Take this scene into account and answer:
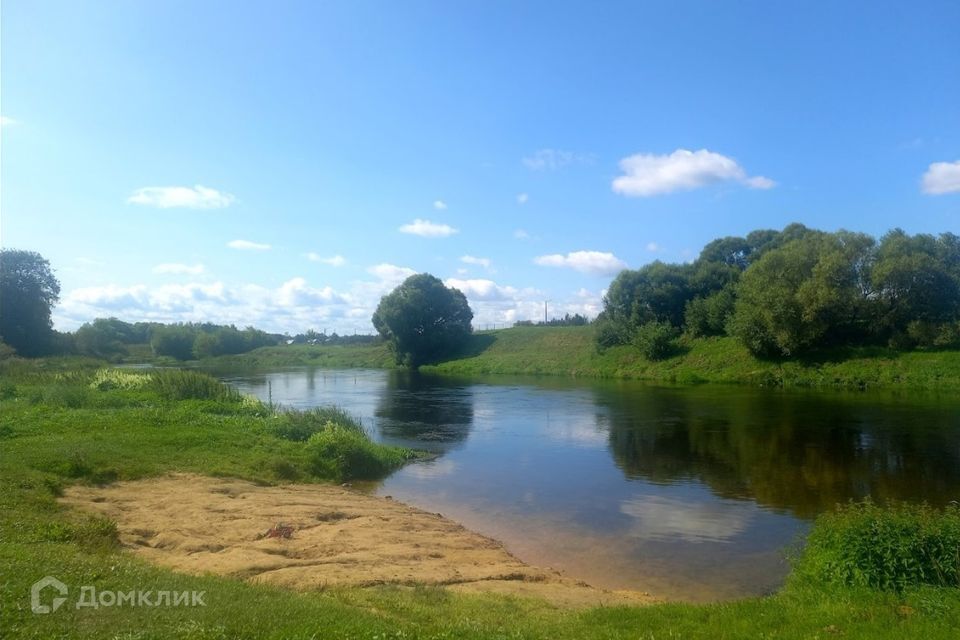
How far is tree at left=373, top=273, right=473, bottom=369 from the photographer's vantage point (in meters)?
78.7

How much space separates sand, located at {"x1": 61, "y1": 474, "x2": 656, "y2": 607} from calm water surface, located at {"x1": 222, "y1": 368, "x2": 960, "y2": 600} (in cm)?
146

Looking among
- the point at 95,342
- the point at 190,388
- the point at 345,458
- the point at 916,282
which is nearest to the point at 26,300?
the point at 95,342

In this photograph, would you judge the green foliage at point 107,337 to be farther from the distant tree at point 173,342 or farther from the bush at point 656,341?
the bush at point 656,341

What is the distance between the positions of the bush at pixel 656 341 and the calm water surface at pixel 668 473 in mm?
21199

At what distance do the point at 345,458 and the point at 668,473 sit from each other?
9.84 m

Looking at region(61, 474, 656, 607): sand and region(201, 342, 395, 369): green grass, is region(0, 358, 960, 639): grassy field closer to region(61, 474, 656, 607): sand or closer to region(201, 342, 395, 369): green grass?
region(61, 474, 656, 607): sand

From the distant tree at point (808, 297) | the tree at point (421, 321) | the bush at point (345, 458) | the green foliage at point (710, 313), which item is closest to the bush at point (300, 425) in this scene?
the bush at point (345, 458)

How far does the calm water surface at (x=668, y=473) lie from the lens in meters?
12.2

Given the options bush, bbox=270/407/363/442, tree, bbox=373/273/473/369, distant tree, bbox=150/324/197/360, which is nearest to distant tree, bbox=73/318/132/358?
distant tree, bbox=150/324/197/360

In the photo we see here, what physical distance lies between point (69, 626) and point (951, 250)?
57.6 m

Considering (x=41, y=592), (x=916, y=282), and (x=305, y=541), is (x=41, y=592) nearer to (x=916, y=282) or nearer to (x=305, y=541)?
(x=305, y=541)

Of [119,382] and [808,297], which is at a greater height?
[808,297]

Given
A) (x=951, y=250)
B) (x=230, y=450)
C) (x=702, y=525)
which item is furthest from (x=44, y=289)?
(x=951, y=250)

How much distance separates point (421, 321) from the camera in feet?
262
